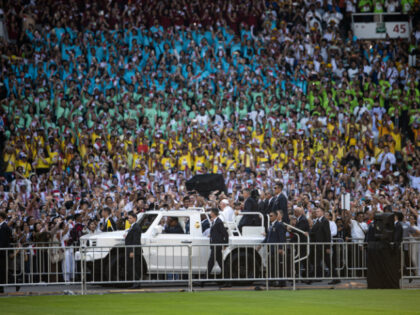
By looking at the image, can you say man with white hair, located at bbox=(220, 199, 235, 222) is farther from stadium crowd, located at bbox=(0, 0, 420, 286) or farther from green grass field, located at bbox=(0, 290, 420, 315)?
green grass field, located at bbox=(0, 290, 420, 315)

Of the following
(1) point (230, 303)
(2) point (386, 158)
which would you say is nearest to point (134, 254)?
(1) point (230, 303)

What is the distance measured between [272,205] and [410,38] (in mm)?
17344

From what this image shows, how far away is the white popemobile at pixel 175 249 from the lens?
64.2 feet

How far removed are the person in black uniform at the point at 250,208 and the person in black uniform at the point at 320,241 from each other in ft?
4.80

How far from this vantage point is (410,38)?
36562 mm

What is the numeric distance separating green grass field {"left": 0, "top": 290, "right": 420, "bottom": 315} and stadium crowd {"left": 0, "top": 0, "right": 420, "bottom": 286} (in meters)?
5.31

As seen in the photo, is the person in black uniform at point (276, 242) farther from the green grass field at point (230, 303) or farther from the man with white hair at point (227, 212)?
the man with white hair at point (227, 212)

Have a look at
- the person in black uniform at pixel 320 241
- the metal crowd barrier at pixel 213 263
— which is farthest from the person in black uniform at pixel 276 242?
the person in black uniform at pixel 320 241

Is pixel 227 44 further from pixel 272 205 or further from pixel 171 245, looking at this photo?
pixel 171 245

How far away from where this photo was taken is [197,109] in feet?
105

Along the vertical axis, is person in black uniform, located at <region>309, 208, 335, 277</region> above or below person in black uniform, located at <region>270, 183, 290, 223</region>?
below

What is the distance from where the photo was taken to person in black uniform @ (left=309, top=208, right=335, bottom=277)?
64.8ft

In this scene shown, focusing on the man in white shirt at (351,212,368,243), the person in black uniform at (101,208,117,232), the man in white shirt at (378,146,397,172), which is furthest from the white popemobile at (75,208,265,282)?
the man in white shirt at (378,146,397,172)

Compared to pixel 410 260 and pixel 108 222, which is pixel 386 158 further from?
pixel 108 222
